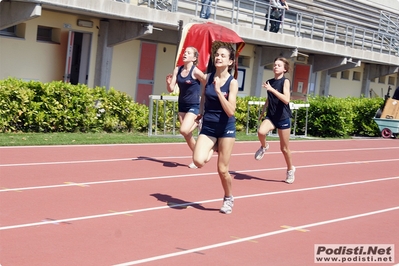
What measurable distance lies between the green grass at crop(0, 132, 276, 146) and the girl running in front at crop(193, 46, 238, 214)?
5.65 m

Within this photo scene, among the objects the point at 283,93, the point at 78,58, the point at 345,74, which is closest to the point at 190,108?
the point at 283,93

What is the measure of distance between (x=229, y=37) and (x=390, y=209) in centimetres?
906

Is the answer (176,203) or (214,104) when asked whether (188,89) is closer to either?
(176,203)

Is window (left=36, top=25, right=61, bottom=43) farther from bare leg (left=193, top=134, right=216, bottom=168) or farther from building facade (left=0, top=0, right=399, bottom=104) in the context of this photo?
bare leg (left=193, top=134, right=216, bottom=168)

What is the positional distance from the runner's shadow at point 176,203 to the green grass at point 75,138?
14.9 ft

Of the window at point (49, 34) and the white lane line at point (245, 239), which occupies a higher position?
the window at point (49, 34)

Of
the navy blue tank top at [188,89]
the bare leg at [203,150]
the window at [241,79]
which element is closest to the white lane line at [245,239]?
the bare leg at [203,150]

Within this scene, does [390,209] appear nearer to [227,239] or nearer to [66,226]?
[227,239]

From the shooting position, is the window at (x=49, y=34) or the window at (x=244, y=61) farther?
the window at (x=244, y=61)

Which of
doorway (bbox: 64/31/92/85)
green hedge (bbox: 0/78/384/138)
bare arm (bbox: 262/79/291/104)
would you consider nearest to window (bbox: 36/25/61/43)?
doorway (bbox: 64/31/92/85)

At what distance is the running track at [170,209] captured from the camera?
265 inches

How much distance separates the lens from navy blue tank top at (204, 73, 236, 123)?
837 cm

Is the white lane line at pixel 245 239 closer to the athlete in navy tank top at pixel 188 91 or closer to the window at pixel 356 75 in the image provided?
the athlete in navy tank top at pixel 188 91

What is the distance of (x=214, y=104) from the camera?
8484 mm
